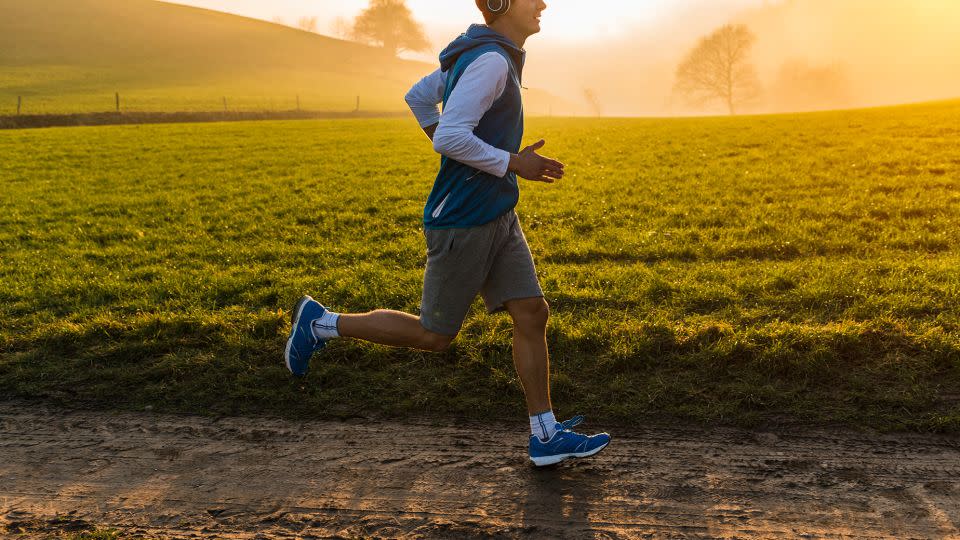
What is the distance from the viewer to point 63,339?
606 cm

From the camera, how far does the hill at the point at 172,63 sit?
50375mm

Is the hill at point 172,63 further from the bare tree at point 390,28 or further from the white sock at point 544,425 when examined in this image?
the white sock at point 544,425

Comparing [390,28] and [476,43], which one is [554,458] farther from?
[390,28]

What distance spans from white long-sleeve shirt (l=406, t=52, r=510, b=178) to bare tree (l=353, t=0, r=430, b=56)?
320 feet

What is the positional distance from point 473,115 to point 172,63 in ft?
Answer: 255

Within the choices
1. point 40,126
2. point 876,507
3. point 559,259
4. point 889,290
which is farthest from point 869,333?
point 40,126

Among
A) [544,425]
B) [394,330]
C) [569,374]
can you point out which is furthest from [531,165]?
[569,374]

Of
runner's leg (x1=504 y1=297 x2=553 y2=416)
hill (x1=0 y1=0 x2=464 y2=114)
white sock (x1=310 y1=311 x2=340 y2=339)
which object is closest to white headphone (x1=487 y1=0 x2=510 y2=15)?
runner's leg (x1=504 y1=297 x2=553 y2=416)

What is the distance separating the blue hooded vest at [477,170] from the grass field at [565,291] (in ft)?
5.18

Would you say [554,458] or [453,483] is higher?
[554,458]

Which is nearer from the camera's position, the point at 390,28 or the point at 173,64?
the point at 173,64

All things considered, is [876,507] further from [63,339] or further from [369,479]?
[63,339]

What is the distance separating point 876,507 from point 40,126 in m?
38.0

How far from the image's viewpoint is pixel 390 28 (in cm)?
9694
